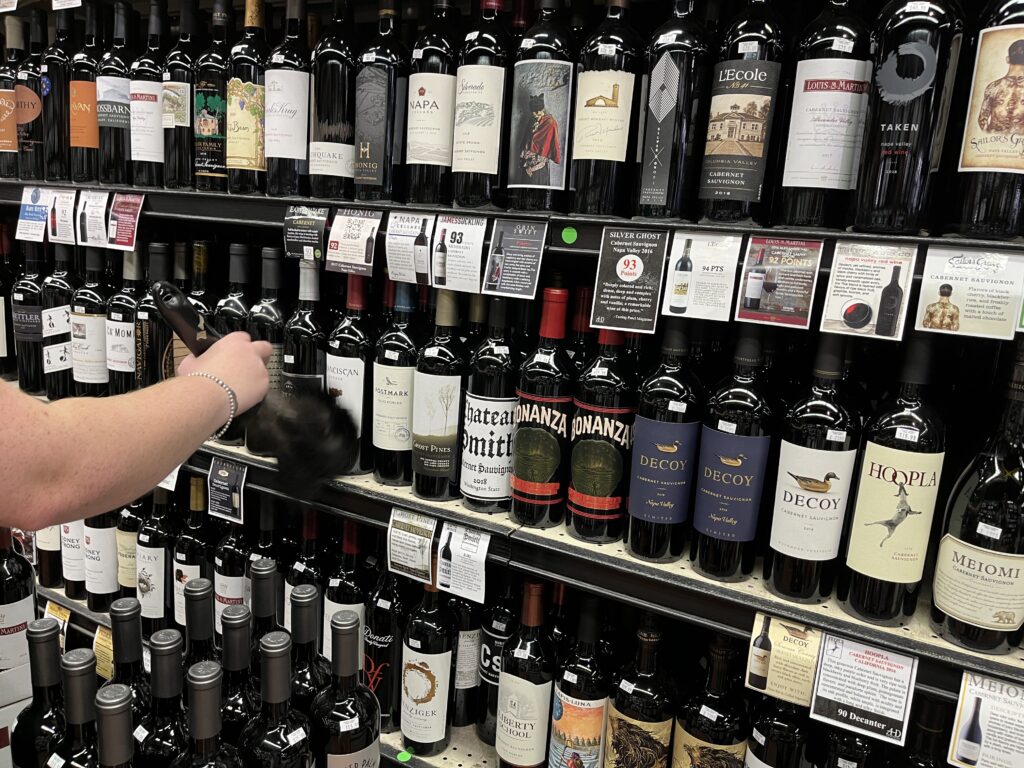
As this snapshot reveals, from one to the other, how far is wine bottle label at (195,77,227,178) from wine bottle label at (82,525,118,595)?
975mm

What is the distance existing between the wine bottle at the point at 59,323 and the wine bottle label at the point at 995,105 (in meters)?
1.97

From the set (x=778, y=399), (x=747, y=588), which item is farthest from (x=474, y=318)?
(x=747, y=588)

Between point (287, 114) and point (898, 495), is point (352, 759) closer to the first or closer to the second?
point (898, 495)

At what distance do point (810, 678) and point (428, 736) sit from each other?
788 millimetres

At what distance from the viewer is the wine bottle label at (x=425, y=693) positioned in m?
1.45

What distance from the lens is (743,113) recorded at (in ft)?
3.54

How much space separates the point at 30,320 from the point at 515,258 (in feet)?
4.99

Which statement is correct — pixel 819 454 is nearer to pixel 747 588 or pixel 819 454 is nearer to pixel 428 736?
pixel 747 588

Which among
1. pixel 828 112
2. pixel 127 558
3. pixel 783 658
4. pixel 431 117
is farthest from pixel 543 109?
pixel 127 558

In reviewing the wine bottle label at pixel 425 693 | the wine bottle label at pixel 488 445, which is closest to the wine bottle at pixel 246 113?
the wine bottle label at pixel 488 445

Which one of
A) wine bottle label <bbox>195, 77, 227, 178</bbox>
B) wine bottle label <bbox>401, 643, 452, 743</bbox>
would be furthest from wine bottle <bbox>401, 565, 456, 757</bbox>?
wine bottle label <bbox>195, 77, 227, 178</bbox>

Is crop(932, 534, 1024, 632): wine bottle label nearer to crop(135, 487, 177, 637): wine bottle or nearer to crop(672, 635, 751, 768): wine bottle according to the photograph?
crop(672, 635, 751, 768): wine bottle

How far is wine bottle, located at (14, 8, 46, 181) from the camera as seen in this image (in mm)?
1855

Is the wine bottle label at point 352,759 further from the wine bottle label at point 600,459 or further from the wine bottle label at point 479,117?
the wine bottle label at point 479,117
